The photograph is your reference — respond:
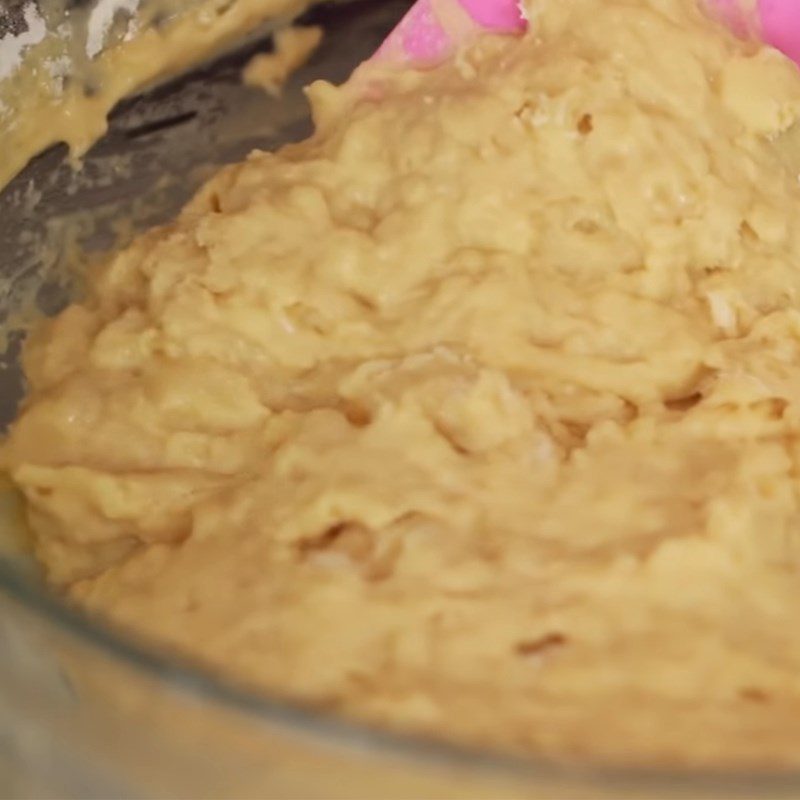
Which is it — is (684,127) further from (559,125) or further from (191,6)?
(191,6)

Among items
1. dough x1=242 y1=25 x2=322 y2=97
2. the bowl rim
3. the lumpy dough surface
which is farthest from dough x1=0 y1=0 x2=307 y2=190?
the bowl rim

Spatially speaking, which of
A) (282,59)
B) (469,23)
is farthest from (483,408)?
(282,59)

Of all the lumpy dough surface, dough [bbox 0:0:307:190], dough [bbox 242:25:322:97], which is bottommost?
the lumpy dough surface

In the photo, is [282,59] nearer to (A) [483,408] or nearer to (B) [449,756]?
(A) [483,408]

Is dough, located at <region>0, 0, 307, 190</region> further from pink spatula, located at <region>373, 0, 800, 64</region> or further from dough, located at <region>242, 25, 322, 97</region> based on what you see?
pink spatula, located at <region>373, 0, 800, 64</region>

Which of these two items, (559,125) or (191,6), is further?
(191,6)

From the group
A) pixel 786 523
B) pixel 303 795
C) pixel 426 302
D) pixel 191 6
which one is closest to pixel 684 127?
pixel 426 302

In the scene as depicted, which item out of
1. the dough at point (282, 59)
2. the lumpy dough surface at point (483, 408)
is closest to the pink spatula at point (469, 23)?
the lumpy dough surface at point (483, 408)
